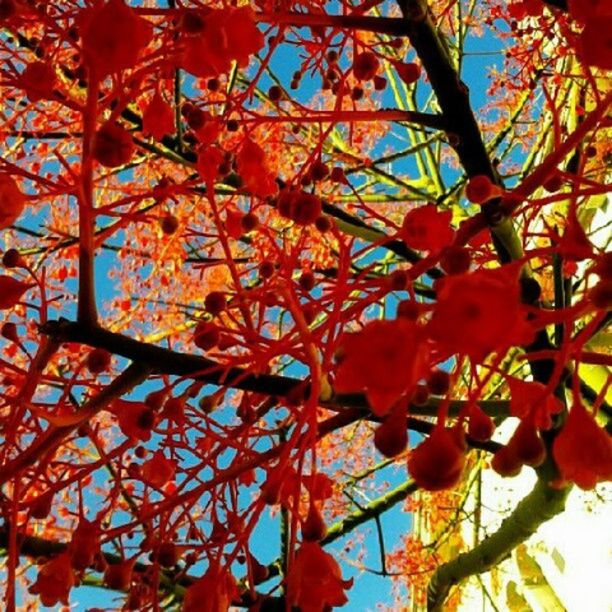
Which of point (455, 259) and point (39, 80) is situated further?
point (39, 80)

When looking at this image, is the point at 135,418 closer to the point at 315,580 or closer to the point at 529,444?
the point at 315,580

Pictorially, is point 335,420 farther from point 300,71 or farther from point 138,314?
point 138,314

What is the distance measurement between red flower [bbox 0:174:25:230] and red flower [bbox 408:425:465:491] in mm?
413

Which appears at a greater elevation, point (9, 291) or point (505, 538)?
point (9, 291)

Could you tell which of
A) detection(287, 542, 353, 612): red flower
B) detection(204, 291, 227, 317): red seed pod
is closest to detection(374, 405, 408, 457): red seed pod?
detection(287, 542, 353, 612): red flower

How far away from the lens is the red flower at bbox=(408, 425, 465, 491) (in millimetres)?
660

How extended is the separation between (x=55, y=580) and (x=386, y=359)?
2.09 ft

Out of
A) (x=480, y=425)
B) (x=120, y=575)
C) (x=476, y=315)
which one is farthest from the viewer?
(x=120, y=575)

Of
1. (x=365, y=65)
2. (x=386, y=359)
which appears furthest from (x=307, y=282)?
(x=386, y=359)

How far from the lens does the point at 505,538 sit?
1648 millimetres

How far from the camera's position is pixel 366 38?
3.16m

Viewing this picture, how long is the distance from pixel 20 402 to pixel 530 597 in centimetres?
333

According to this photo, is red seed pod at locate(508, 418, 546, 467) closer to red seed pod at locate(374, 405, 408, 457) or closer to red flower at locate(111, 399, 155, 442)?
red seed pod at locate(374, 405, 408, 457)

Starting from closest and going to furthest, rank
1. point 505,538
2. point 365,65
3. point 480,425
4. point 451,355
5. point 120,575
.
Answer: point 451,355 → point 480,425 → point 120,575 → point 365,65 → point 505,538
